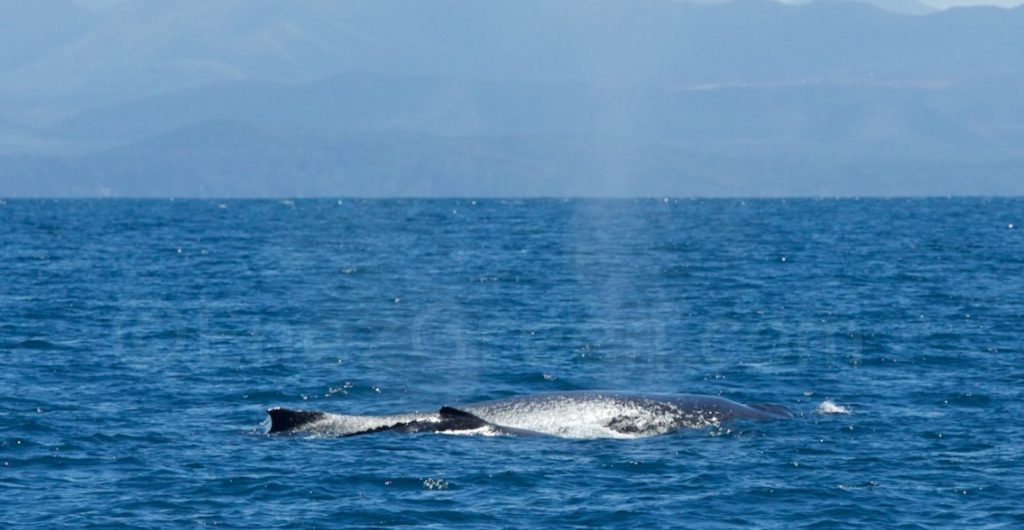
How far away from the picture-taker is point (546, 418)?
80.6 feet

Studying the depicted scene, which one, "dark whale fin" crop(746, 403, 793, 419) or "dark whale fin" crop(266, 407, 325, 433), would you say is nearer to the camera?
"dark whale fin" crop(266, 407, 325, 433)

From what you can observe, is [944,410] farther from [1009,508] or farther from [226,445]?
[226,445]

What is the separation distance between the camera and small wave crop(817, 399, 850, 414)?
26.9 metres

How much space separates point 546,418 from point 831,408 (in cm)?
543

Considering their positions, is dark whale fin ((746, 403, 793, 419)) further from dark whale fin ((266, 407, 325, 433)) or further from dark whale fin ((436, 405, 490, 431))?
dark whale fin ((266, 407, 325, 433))

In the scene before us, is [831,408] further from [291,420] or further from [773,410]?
[291,420]

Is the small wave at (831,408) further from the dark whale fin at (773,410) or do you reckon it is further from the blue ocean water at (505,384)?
the dark whale fin at (773,410)

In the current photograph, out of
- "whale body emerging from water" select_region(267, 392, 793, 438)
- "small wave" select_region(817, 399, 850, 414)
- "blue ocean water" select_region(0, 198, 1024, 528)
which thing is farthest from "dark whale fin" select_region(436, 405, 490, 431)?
"small wave" select_region(817, 399, 850, 414)

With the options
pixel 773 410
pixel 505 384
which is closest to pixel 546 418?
pixel 773 410

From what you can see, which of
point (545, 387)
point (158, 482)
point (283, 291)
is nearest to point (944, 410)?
point (545, 387)

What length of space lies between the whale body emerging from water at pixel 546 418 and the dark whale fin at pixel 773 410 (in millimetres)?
794

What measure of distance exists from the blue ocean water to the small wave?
4.5 inches

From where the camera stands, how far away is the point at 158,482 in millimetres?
21141

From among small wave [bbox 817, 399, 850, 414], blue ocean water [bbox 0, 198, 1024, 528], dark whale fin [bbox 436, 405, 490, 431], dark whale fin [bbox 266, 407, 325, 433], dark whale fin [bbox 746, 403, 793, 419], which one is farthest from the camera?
small wave [bbox 817, 399, 850, 414]
